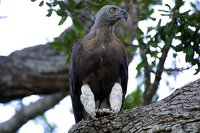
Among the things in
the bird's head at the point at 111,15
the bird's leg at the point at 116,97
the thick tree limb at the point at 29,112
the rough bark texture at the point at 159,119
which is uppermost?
the bird's head at the point at 111,15

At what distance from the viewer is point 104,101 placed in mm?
8961

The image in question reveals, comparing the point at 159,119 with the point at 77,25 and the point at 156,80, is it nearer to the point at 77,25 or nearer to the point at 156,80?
the point at 156,80

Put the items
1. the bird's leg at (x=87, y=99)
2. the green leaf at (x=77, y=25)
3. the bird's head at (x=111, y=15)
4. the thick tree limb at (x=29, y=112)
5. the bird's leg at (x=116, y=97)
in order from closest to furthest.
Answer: the bird's leg at (x=87, y=99), the bird's leg at (x=116, y=97), the bird's head at (x=111, y=15), the green leaf at (x=77, y=25), the thick tree limb at (x=29, y=112)

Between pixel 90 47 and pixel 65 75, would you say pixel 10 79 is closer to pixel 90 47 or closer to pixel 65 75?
pixel 65 75

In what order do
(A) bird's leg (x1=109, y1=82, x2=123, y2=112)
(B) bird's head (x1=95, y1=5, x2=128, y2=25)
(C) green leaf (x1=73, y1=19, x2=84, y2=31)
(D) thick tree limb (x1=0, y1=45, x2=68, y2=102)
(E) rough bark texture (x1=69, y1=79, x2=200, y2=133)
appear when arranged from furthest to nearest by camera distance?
1. (D) thick tree limb (x1=0, y1=45, x2=68, y2=102)
2. (C) green leaf (x1=73, y1=19, x2=84, y2=31)
3. (B) bird's head (x1=95, y1=5, x2=128, y2=25)
4. (A) bird's leg (x1=109, y1=82, x2=123, y2=112)
5. (E) rough bark texture (x1=69, y1=79, x2=200, y2=133)

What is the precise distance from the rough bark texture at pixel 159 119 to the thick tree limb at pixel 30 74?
462cm

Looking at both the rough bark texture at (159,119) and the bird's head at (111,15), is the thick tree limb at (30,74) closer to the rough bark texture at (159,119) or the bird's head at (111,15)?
the bird's head at (111,15)

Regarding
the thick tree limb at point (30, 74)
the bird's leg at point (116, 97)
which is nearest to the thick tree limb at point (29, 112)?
the thick tree limb at point (30, 74)

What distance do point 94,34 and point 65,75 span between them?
315 centimetres

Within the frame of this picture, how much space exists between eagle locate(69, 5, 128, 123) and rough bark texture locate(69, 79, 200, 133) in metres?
1.18

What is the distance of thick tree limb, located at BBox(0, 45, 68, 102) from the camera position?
11.6m

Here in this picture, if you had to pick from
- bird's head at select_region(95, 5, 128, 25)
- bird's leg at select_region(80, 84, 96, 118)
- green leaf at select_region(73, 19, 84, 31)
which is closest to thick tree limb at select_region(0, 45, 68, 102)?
green leaf at select_region(73, 19, 84, 31)

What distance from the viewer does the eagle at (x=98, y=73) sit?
27.9 ft

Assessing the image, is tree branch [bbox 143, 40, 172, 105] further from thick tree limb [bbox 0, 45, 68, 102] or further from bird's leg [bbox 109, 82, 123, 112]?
thick tree limb [bbox 0, 45, 68, 102]
